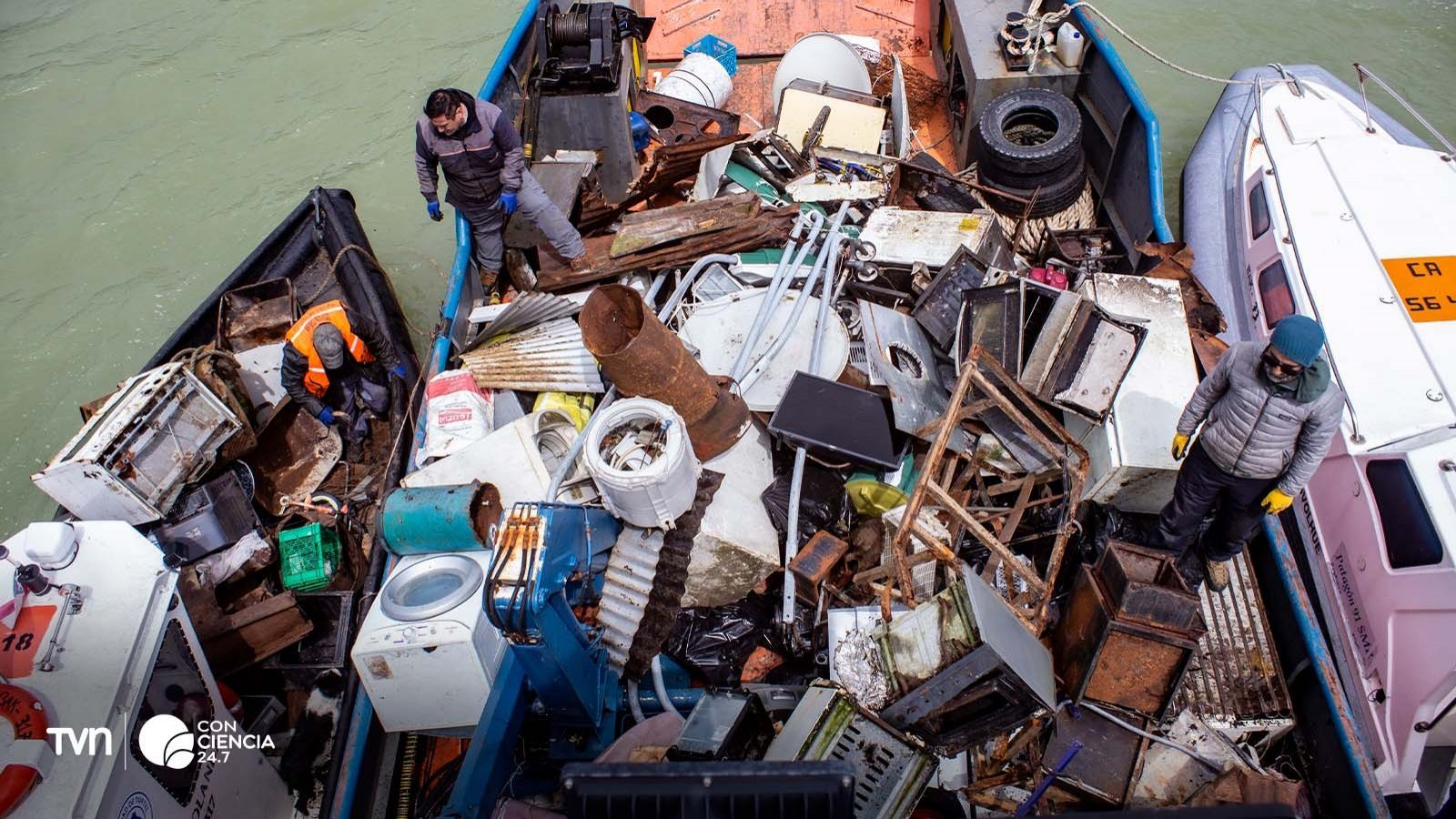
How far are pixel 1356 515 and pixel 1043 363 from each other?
2.12 m

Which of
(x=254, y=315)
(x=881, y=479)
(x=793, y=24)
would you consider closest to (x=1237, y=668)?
(x=881, y=479)

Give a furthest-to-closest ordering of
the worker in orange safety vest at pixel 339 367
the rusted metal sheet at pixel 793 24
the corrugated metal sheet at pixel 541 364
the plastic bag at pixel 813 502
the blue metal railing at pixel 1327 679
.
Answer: the rusted metal sheet at pixel 793 24 → the worker in orange safety vest at pixel 339 367 → the corrugated metal sheet at pixel 541 364 → the plastic bag at pixel 813 502 → the blue metal railing at pixel 1327 679

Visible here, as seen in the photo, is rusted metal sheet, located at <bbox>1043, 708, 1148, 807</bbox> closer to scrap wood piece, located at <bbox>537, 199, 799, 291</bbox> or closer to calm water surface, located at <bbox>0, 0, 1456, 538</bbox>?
scrap wood piece, located at <bbox>537, 199, 799, 291</bbox>

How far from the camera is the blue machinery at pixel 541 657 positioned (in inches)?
135

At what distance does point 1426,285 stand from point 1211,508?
2.49 metres

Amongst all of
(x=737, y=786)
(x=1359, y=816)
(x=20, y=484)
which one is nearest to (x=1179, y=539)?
(x=1359, y=816)

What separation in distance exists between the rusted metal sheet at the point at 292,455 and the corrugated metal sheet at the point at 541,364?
173 cm

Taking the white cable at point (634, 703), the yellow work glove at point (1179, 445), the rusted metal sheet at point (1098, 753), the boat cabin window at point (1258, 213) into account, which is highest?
the boat cabin window at point (1258, 213)

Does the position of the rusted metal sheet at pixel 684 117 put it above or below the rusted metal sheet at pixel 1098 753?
above

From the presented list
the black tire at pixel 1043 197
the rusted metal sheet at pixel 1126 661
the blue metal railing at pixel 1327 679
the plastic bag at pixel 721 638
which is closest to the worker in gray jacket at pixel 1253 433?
the blue metal railing at pixel 1327 679

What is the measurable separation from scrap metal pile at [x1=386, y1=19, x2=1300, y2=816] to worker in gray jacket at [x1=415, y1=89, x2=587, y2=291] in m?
0.30

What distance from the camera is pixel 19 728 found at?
11.0 feet

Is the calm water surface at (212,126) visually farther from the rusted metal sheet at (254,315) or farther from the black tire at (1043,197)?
the black tire at (1043,197)

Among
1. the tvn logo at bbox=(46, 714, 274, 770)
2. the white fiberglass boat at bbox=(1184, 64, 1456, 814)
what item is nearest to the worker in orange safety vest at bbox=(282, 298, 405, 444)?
the tvn logo at bbox=(46, 714, 274, 770)
